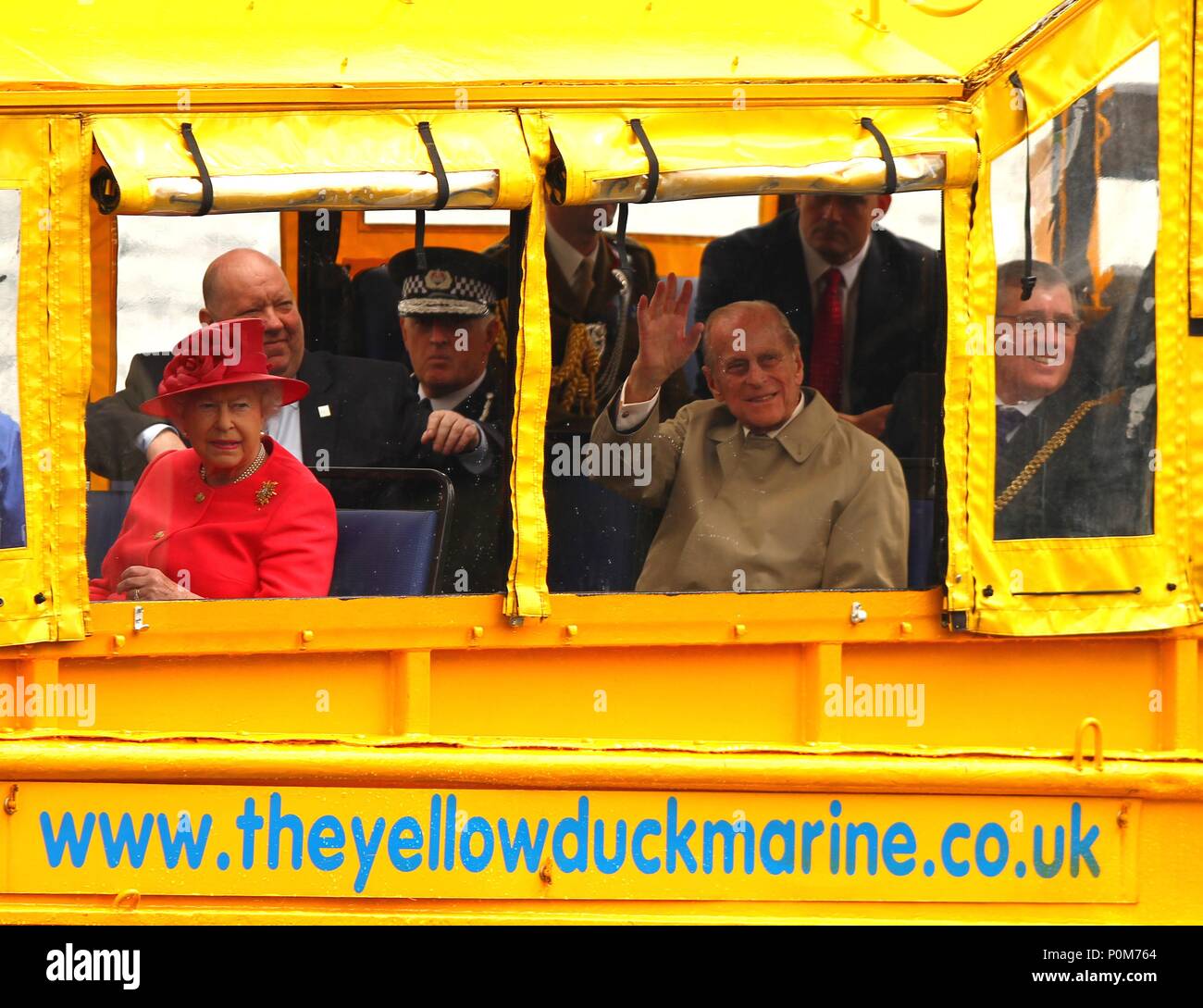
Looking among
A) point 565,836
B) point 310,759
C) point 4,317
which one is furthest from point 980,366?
point 4,317

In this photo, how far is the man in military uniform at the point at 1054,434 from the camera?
4398 millimetres

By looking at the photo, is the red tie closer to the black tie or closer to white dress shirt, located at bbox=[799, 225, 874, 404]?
white dress shirt, located at bbox=[799, 225, 874, 404]

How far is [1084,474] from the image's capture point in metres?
4.43

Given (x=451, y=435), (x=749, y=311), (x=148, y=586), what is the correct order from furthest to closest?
1. (x=749, y=311)
2. (x=451, y=435)
3. (x=148, y=586)

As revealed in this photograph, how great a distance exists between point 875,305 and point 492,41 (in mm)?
1136

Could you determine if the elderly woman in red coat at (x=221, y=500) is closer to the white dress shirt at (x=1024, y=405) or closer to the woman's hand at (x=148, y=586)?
the woman's hand at (x=148, y=586)

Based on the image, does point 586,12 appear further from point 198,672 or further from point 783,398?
point 198,672

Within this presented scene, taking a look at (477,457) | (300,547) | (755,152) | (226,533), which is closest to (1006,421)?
(755,152)

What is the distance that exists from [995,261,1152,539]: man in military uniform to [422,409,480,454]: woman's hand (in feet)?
4.18

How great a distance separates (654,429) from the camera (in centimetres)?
437

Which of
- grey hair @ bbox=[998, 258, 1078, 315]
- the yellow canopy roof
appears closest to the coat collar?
grey hair @ bbox=[998, 258, 1078, 315]

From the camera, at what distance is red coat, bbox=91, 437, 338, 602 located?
165 inches

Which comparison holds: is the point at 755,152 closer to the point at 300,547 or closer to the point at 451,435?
the point at 451,435

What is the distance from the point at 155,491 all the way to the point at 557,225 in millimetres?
1135
